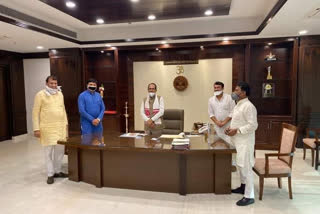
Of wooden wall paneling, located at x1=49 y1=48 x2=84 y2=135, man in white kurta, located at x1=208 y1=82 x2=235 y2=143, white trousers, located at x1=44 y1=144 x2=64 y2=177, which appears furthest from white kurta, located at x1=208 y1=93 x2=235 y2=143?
wooden wall paneling, located at x1=49 y1=48 x2=84 y2=135

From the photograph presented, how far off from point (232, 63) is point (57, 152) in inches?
167

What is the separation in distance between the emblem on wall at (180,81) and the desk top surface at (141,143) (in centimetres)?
273

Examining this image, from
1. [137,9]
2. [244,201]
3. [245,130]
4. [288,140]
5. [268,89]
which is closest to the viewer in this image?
[245,130]

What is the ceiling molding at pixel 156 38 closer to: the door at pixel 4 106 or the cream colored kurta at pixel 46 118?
the cream colored kurta at pixel 46 118

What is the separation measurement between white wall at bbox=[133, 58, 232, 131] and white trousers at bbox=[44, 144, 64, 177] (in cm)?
275

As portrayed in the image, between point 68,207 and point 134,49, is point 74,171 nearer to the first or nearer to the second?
point 68,207

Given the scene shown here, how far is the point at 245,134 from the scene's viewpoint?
9.62ft

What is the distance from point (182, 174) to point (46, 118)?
7.22ft

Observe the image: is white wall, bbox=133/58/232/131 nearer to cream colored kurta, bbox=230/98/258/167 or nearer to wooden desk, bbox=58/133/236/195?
wooden desk, bbox=58/133/236/195

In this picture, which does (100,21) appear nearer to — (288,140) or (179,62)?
(179,62)

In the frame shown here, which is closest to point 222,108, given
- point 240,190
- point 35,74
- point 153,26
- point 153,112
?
point 153,112

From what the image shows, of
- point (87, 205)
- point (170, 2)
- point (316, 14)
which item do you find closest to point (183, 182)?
point (87, 205)

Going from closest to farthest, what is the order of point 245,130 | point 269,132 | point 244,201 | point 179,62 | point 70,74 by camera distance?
point 245,130
point 244,201
point 269,132
point 179,62
point 70,74

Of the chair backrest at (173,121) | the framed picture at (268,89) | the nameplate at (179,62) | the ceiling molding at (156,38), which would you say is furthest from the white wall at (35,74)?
the framed picture at (268,89)
